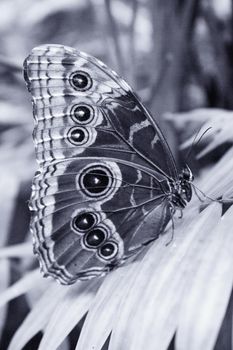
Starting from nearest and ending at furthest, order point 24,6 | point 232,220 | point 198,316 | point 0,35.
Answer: point 198,316 → point 232,220 → point 24,6 → point 0,35

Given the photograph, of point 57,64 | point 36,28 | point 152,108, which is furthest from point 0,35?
point 57,64

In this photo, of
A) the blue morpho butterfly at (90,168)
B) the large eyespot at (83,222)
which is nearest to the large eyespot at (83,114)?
the blue morpho butterfly at (90,168)

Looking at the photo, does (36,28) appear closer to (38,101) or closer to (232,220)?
(38,101)

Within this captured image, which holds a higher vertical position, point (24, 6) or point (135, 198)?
point (24, 6)

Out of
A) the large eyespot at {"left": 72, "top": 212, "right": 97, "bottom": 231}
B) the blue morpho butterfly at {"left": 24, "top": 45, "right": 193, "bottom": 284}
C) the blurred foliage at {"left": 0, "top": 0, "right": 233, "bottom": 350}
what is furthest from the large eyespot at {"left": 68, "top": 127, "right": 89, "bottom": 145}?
the blurred foliage at {"left": 0, "top": 0, "right": 233, "bottom": 350}

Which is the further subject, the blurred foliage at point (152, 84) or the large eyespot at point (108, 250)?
the blurred foliage at point (152, 84)

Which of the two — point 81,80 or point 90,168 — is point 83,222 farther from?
point 81,80

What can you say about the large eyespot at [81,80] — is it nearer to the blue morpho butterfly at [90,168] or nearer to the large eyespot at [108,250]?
the blue morpho butterfly at [90,168]
